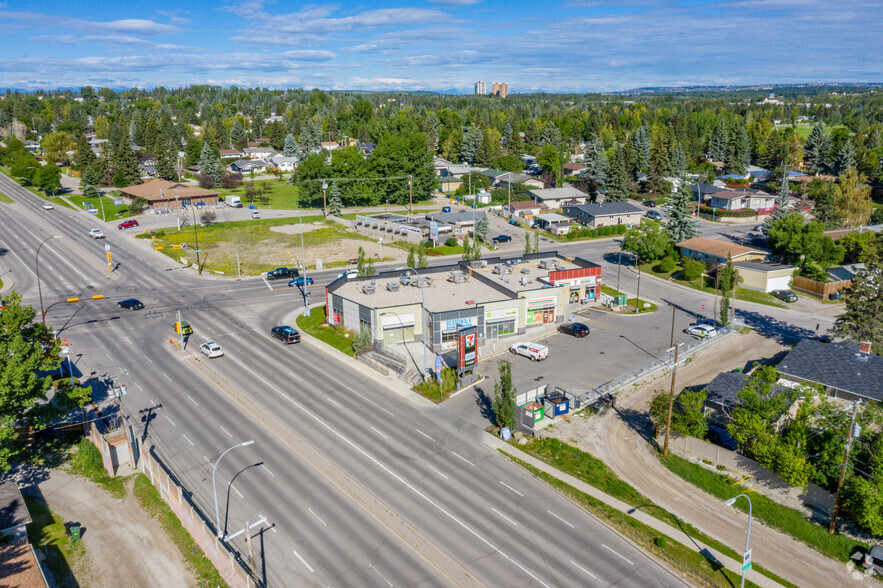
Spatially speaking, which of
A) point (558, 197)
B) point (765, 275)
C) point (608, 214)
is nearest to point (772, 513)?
point (765, 275)

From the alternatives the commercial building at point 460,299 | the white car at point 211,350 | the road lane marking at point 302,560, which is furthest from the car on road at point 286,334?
the road lane marking at point 302,560

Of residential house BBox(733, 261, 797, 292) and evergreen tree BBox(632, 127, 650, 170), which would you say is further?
evergreen tree BBox(632, 127, 650, 170)

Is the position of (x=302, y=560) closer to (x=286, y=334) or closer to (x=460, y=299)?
(x=286, y=334)

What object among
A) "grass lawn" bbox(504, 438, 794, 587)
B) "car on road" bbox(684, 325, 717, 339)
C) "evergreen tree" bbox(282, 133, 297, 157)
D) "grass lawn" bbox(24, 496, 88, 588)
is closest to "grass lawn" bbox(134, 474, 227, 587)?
"grass lawn" bbox(24, 496, 88, 588)

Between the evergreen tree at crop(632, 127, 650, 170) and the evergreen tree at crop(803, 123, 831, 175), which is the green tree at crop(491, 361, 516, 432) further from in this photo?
the evergreen tree at crop(803, 123, 831, 175)

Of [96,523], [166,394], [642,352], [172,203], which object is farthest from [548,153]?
[96,523]

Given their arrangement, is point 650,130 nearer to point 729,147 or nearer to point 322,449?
point 729,147
